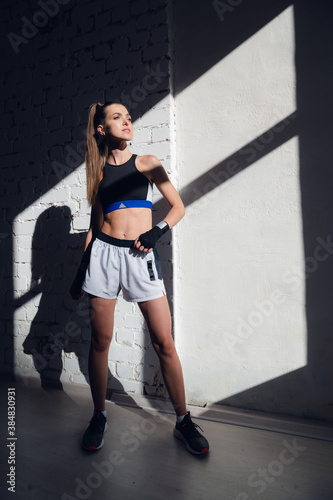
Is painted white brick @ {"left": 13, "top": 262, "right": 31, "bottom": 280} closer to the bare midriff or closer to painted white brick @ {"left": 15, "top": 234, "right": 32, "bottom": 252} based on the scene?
painted white brick @ {"left": 15, "top": 234, "right": 32, "bottom": 252}

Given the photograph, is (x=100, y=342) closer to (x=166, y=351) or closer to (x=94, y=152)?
(x=166, y=351)

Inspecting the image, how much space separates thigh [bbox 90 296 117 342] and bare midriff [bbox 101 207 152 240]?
333 millimetres

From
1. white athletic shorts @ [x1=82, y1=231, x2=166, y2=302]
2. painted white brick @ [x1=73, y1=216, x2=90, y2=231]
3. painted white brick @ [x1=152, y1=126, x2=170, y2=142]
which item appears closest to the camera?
white athletic shorts @ [x1=82, y1=231, x2=166, y2=302]

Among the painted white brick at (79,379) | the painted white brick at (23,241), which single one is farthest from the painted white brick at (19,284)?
the painted white brick at (79,379)

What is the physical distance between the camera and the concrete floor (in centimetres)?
137

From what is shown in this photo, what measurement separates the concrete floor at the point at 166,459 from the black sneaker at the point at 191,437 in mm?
36

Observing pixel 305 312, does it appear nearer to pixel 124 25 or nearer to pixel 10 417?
pixel 10 417

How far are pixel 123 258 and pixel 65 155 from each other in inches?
47.4

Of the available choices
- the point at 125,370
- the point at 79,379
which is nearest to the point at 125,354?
the point at 125,370

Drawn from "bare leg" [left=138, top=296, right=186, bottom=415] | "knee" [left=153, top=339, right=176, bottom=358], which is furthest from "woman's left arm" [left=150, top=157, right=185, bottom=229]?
"knee" [left=153, top=339, right=176, bottom=358]

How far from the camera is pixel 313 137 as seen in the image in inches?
73.3

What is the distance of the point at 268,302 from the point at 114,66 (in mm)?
1827

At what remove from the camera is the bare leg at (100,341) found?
1741 millimetres

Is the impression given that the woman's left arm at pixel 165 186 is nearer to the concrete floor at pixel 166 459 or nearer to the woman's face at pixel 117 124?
the woman's face at pixel 117 124
